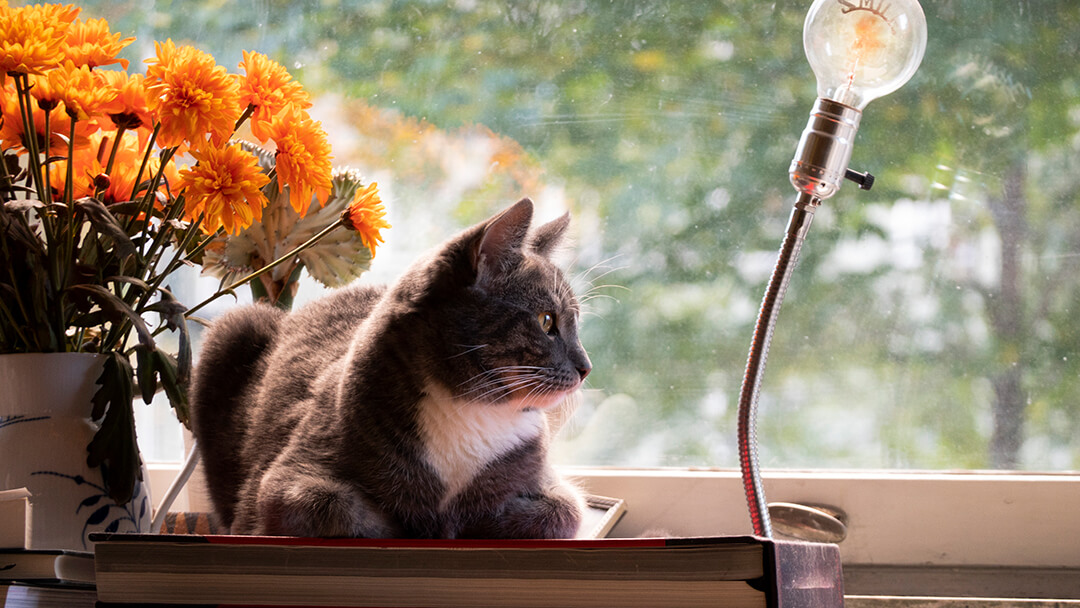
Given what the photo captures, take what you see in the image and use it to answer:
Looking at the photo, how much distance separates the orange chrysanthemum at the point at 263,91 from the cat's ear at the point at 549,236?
25 centimetres

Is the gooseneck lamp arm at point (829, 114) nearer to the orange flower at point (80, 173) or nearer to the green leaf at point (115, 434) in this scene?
the green leaf at point (115, 434)

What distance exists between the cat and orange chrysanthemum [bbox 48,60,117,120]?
10.4 inches

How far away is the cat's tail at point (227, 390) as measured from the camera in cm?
74

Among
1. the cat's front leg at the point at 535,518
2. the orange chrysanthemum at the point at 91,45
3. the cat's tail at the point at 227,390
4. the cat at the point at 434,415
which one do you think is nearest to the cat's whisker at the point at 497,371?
the cat at the point at 434,415

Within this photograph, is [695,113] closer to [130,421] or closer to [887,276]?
[887,276]

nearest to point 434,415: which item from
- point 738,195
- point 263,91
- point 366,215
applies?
point 366,215

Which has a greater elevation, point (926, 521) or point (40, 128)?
→ point (40, 128)

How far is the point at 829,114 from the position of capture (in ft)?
2.12

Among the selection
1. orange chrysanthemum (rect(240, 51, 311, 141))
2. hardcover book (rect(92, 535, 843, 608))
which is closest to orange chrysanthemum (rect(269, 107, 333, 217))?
orange chrysanthemum (rect(240, 51, 311, 141))

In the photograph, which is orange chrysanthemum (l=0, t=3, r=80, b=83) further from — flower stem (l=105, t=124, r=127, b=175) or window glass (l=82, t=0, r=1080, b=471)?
window glass (l=82, t=0, r=1080, b=471)

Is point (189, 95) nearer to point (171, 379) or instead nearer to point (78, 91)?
point (78, 91)

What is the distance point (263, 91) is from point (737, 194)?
0.62 meters

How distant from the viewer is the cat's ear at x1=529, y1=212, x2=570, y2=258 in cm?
76

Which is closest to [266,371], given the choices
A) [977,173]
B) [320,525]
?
[320,525]
